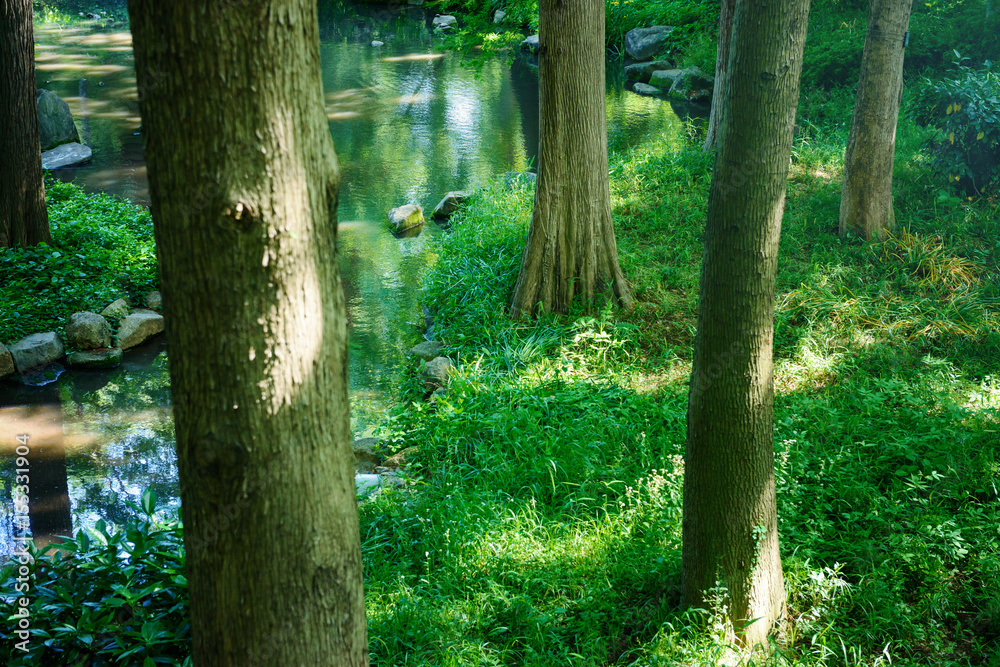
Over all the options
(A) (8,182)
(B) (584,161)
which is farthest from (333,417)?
(A) (8,182)

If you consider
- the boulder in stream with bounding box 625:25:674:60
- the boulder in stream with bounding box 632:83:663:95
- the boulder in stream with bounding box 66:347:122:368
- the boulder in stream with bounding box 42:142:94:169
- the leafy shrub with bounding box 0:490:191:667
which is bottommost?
the boulder in stream with bounding box 66:347:122:368

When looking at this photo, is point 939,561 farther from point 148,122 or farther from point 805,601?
point 148,122

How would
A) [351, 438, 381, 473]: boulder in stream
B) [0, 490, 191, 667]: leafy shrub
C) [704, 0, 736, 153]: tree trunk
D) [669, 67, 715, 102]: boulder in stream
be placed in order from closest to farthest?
[0, 490, 191, 667]: leafy shrub, [351, 438, 381, 473]: boulder in stream, [704, 0, 736, 153]: tree trunk, [669, 67, 715, 102]: boulder in stream

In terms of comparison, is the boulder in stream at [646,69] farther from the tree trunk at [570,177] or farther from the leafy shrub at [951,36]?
the tree trunk at [570,177]

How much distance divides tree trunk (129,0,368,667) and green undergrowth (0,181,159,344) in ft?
19.1

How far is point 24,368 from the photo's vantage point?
615 cm

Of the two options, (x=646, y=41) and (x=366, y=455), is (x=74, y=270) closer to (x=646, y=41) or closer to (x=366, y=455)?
(x=366, y=455)

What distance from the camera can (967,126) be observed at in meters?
6.68

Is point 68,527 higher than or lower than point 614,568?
lower

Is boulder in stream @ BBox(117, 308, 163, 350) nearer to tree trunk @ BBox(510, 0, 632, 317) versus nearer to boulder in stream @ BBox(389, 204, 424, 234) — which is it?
boulder in stream @ BBox(389, 204, 424, 234)

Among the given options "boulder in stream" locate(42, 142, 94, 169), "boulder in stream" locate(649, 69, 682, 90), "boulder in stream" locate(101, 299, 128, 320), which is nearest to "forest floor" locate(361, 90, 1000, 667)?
"boulder in stream" locate(101, 299, 128, 320)

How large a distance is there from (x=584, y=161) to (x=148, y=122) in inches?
182

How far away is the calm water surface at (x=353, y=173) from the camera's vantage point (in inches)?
205

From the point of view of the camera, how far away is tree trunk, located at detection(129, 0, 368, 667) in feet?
4.74
